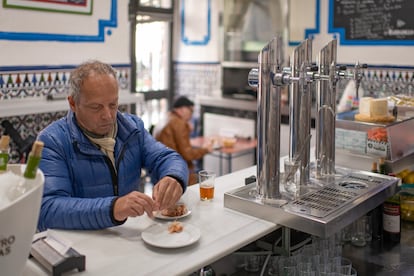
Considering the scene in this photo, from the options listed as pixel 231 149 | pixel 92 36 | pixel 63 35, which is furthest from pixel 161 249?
pixel 231 149

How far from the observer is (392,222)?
206cm

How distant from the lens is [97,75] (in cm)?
197

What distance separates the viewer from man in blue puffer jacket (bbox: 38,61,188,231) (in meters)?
Result: 1.67

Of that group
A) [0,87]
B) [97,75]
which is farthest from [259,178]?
[0,87]

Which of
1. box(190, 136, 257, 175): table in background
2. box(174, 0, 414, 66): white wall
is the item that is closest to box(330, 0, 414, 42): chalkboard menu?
box(174, 0, 414, 66): white wall

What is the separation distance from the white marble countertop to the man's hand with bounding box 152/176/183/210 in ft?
0.24

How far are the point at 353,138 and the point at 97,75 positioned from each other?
4.45ft

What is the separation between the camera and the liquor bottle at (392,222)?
6.77 ft

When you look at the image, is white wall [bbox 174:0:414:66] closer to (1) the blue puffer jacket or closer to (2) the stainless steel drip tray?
(2) the stainless steel drip tray

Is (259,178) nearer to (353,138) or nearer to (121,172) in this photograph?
(121,172)

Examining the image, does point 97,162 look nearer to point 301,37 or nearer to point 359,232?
point 359,232

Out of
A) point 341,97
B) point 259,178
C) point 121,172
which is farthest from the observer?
point 341,97

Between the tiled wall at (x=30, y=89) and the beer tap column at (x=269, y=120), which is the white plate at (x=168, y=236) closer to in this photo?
the beer tap column at (x=269, y=120)

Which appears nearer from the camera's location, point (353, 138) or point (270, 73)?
point (270, 73)
